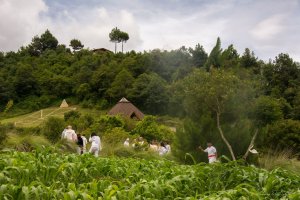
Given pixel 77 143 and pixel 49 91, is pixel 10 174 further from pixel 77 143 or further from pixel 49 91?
pixel 49 91

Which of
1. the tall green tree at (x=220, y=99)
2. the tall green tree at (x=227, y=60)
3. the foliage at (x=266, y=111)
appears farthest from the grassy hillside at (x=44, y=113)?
the tall green tree at (x=220, y=99)

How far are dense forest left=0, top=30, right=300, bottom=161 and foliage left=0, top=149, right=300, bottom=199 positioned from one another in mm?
8757

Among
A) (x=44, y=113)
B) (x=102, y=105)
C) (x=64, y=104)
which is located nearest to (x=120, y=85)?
(x=102, y=105)

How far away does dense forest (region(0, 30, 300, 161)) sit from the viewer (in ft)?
46.7

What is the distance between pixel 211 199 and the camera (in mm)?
3342

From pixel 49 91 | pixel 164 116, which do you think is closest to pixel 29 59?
pixel 49 91

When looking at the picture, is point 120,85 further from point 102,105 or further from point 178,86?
point 178,86

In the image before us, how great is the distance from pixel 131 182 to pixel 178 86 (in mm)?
11855

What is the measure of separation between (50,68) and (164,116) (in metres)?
18.8

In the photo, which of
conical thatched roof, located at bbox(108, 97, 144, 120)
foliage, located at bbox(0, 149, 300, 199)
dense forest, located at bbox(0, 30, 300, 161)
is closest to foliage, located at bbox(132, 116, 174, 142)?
dense forest, located at bbox(0, 30, 300, 161)

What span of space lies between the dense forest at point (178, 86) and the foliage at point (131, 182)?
8.76 meters

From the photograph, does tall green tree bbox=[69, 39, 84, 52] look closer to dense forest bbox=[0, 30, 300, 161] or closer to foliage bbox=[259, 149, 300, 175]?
dense forest bbox=[0, 30, 300, 161]

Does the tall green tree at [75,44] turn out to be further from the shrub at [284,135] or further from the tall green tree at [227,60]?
the shrub at [284,135]

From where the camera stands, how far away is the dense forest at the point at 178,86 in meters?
14.2
